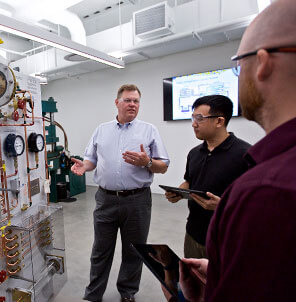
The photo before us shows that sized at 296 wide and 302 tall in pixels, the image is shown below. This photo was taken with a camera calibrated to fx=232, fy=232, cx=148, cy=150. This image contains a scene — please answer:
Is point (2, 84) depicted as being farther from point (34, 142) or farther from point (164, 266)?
point (164, 266)

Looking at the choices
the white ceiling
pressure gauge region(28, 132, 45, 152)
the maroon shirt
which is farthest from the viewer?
the white ceiling

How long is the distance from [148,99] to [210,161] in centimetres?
359

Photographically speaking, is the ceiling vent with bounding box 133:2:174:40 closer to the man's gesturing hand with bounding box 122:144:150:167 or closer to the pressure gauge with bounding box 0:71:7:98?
the man's gesturing hand with bounding box 122:144:150:167

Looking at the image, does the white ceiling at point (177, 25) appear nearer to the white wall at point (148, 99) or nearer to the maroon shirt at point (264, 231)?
the white wall at point (148, 99)

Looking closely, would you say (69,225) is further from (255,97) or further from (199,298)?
(255,97)

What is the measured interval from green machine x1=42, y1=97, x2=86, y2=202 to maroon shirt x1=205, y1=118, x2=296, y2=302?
373 centimetres

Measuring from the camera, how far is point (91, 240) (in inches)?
117

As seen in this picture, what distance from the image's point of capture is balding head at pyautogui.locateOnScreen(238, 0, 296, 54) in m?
0.45

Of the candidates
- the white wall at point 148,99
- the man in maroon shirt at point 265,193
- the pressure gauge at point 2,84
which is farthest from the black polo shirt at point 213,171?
the white wall at point 148,99

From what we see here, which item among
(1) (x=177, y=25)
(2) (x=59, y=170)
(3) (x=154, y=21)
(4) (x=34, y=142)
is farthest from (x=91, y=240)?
(1) (x=177, y=25)

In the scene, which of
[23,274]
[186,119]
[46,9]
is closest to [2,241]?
[23,274]

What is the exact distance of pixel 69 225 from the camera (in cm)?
342

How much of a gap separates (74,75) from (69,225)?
12.4 feet

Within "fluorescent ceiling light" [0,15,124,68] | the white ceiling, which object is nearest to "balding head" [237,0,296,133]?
"fluorescent ceiling light" [0,15,124,68]
